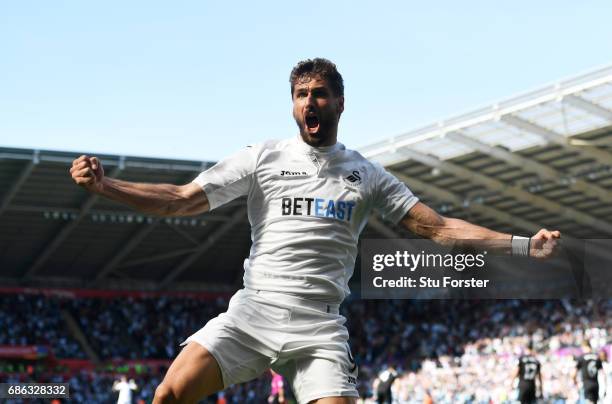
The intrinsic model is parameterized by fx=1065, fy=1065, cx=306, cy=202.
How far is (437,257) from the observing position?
29.0 meters

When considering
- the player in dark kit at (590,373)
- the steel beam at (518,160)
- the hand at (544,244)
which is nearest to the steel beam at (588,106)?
the steel beam at (518,160)

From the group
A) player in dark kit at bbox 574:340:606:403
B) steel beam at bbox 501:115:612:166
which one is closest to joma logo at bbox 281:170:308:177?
player in dark kit at bbox 574:340:606:403

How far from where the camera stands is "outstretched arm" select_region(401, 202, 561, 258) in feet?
17.0

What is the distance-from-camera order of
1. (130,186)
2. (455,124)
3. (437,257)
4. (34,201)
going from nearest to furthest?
(130,186) → (437,257) → (455,124) → (34,201)

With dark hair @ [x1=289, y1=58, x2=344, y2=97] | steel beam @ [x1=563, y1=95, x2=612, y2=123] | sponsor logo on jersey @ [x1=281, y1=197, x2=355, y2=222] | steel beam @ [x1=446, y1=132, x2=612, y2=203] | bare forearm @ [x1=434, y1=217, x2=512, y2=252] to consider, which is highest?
steel beam @ [x1=446, y1=132, x2=612, y2=203]

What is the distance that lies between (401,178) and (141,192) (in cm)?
3308

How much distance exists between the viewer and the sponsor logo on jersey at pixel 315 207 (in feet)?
16.5

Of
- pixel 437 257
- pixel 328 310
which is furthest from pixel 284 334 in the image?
pixel 437 257

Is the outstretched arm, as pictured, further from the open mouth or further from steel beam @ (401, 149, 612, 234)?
steel beam @ (401, 149, 612, 234)

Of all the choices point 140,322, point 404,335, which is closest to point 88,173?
point 404,335

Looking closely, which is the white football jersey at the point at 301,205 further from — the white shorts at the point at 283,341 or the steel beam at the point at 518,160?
the steel beam at the point at 518,160

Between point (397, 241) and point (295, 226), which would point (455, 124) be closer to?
point (397, 241)

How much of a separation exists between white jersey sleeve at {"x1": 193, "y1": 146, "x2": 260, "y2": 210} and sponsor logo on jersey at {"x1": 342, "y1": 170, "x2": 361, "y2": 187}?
0.46 metres

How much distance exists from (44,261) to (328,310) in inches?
1570
